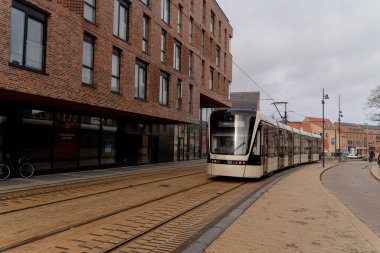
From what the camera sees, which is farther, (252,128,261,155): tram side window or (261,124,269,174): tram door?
(261,124,269,174): tram door

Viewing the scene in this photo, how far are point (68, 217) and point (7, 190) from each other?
5055 mm

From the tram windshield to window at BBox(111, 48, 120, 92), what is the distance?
6690 millimetres

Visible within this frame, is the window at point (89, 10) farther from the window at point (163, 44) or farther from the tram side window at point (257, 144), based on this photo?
the tram side window at point (257, 144)

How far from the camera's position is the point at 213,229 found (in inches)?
265

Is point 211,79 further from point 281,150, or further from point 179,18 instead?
point 281,150

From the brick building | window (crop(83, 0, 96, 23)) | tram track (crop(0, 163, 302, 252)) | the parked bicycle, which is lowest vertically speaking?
tram track (crop(0, 163, 302, 252))

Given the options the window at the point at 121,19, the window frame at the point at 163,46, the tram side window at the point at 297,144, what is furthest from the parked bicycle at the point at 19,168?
the tram side window at the point at 297,144

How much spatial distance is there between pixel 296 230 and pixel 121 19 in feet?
56.6

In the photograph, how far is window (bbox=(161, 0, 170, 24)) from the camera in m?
25.9

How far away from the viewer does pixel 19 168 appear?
49.4 ft

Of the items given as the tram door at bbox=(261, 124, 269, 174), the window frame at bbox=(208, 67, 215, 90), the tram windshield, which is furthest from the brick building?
the tram door at bbox=(261, 124, 269, 174)

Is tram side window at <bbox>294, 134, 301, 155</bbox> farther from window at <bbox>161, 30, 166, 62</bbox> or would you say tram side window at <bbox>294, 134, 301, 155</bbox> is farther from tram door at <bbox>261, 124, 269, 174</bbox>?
window at <bbox>161, 30, 166, 62</bbox>

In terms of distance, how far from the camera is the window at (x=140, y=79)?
72.9 feet

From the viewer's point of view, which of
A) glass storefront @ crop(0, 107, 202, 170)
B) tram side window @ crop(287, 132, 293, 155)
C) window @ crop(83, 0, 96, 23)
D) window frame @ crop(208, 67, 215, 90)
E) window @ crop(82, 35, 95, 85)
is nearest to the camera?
glass storefront @ crop(0, 107, 202, 170)
